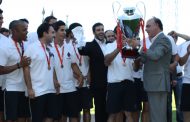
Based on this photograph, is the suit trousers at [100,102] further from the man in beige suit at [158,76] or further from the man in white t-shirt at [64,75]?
the man in beige suit at [158,76]

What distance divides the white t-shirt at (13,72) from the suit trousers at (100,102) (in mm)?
2048

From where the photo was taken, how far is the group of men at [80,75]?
8195mm

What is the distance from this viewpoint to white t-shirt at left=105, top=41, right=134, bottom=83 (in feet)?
30.2

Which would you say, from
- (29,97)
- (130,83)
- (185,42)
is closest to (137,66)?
(130,83)

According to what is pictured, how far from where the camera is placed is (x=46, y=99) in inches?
330

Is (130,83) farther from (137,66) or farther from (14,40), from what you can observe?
(14,40)

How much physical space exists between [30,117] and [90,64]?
6.36 ft

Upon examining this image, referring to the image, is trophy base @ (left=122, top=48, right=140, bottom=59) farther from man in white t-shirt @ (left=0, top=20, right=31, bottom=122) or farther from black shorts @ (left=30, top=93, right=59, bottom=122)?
man in white t-shirt @ (left=0, top=20, right=31, bottom=122)

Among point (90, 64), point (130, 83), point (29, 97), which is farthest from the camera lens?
point (90, 64)

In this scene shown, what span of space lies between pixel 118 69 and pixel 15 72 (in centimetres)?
204

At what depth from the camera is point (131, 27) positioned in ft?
26.8

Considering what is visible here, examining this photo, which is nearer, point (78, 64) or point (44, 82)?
point (44, 82)

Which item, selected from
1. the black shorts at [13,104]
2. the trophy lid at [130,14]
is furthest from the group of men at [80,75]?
the trophy lid at [130,14]

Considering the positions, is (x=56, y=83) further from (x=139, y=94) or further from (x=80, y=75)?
(x=139, y=94)
